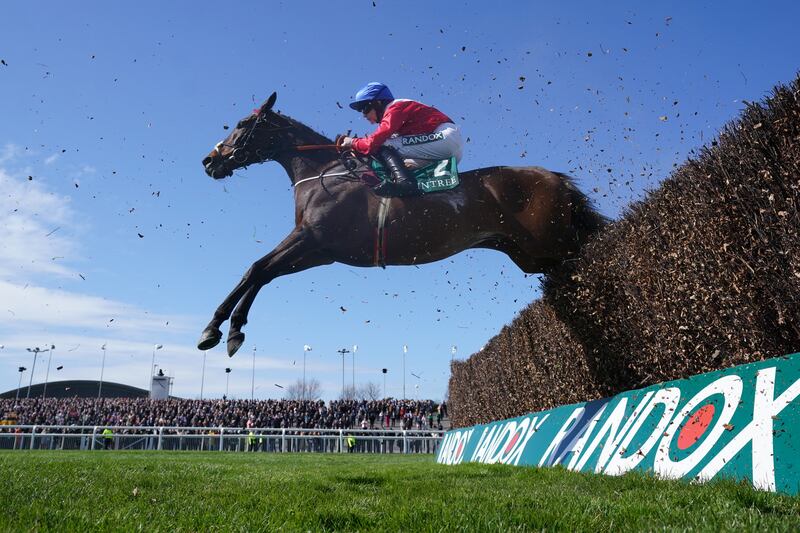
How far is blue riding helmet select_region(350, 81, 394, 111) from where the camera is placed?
7641 millimetres

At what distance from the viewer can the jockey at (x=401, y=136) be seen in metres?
7.23

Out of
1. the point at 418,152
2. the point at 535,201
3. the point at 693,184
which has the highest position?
the point at 418,152

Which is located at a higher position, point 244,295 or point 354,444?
point 244,295

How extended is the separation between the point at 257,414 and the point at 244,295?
74.6 feet

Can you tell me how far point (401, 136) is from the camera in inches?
291

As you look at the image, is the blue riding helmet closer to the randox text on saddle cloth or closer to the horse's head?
the horse's head

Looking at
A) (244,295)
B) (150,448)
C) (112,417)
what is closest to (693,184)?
(244,295)

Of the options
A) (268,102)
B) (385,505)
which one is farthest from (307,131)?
(385,505)

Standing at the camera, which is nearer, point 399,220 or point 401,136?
point 399,220

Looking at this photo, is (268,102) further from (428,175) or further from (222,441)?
(222,441)

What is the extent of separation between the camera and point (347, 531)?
272 centimetres

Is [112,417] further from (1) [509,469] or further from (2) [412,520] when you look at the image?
(2) [412,520]

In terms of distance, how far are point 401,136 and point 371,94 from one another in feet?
2.34

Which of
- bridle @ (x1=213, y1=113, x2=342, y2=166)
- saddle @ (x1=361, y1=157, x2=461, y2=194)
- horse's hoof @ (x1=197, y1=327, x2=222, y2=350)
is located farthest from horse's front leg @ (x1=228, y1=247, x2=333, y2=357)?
bridle @ (x1=213, y1=113, x2=342, y2=166)
